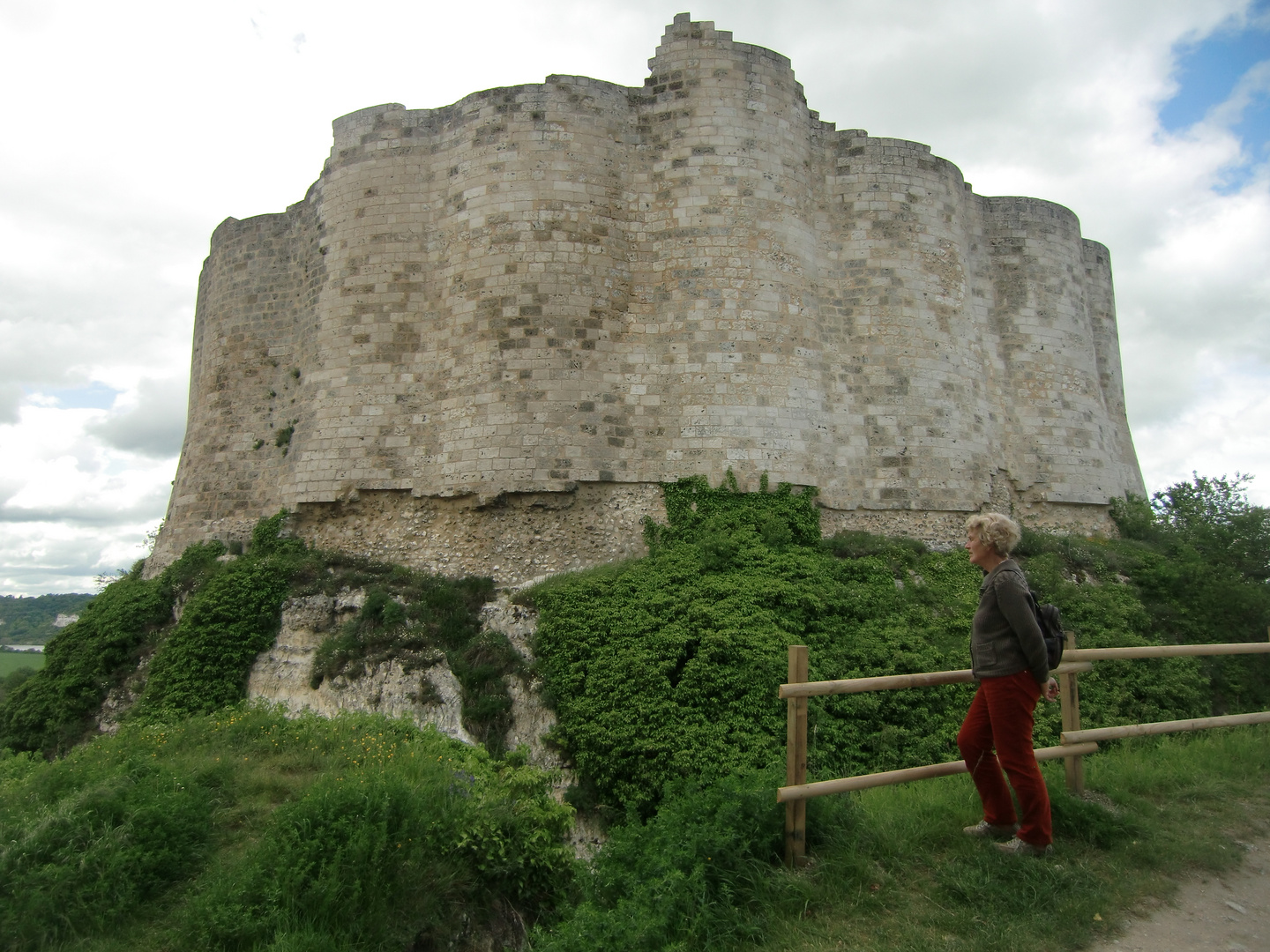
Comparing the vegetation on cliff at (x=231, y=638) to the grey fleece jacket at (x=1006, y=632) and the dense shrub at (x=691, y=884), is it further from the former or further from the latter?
the grey fleece jacket at (x=1006, y=632)

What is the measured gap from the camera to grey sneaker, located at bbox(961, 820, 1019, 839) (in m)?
5.14

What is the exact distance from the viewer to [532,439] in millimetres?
12766

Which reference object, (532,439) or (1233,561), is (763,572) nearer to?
(532,439)

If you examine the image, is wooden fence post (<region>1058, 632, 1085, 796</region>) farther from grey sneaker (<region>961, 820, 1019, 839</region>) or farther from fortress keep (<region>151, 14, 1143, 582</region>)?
fortress keep (<region>151, 14, 1143, 582</region>)

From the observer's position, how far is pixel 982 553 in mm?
5008

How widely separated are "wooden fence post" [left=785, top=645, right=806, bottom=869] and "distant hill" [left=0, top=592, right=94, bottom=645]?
9442 cm

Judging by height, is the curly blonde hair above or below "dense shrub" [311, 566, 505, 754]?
above

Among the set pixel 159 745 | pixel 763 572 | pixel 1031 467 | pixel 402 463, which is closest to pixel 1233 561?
pixel 1031 467

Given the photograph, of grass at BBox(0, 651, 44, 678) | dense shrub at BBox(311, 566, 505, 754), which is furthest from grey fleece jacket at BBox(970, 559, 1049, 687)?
grass at BBox(0, 651, 44, 678)

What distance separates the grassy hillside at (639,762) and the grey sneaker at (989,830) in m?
0.16

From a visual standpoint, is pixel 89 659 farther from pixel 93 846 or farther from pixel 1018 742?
pixel 1018 742

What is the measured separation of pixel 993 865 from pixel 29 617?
114m

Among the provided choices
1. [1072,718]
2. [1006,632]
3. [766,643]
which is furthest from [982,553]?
[766,643]

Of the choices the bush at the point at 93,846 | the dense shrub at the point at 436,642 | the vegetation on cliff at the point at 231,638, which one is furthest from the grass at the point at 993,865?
the vegetation on cliff at the point at 231,638
